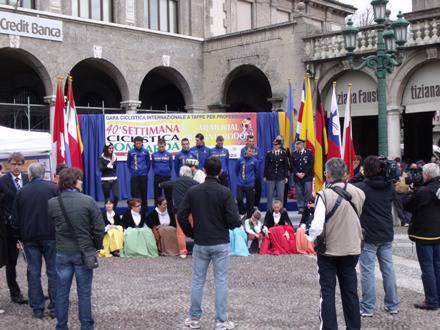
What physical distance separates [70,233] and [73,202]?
0.30m

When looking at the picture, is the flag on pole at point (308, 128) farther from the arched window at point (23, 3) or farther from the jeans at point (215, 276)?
the arched window at point (23, 3)

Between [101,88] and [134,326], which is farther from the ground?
[101,88]

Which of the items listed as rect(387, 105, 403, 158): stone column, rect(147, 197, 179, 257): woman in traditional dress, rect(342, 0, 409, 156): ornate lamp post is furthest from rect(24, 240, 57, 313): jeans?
rect(387, 105, 403, 158): stone column

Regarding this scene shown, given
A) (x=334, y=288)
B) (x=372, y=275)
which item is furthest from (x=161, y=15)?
(x=334, y=288)

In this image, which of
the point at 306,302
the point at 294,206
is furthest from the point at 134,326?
the point at 294,206

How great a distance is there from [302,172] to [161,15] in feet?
42.9

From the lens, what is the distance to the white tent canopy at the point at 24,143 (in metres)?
11.5

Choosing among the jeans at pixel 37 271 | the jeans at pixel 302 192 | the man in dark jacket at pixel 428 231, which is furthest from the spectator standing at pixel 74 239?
the jeans at pixel 302 192

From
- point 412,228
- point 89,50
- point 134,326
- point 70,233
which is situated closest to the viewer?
point 70,233

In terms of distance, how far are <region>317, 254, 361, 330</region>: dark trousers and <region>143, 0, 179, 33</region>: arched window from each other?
63.2 ft

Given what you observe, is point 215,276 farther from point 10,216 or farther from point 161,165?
point 161,165

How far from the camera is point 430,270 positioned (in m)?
7.28

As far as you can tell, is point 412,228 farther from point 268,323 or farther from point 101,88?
point 101,88

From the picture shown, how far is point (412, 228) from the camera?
744 cm
